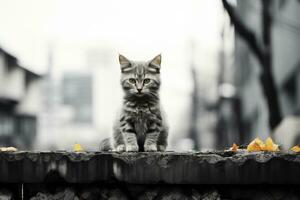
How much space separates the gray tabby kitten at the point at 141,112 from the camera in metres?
4.14

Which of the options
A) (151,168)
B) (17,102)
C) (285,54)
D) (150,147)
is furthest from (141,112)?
(17,102)

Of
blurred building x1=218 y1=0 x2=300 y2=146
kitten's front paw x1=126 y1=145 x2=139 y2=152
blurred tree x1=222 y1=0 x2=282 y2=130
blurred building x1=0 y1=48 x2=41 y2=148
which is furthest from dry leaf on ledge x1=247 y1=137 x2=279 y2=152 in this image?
blurred building x1=0 y1=48 x2=41 y2=148

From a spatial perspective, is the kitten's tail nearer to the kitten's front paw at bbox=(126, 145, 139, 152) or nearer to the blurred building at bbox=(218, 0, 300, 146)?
the kitten's front paw at bbox=(126, 145, 139, 152)

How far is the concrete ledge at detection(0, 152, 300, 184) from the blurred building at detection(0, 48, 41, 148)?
81.4ft

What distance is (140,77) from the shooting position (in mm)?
4289

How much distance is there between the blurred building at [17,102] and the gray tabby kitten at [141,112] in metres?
23.8

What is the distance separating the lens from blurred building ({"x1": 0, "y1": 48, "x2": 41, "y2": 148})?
93.4 feet

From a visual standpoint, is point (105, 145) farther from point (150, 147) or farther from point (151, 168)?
point (151, 168)

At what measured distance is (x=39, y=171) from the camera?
3.18 metres

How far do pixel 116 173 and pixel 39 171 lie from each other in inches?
18.9

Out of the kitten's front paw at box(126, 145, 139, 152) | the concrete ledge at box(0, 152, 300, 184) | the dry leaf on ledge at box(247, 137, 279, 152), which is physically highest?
the kitten's front paw at box(126, 145, 139, 152)

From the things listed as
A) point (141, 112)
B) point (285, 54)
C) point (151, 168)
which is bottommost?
point (151, 168)

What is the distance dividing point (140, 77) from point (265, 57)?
7.15 m

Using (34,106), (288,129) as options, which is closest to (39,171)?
(288,129)
